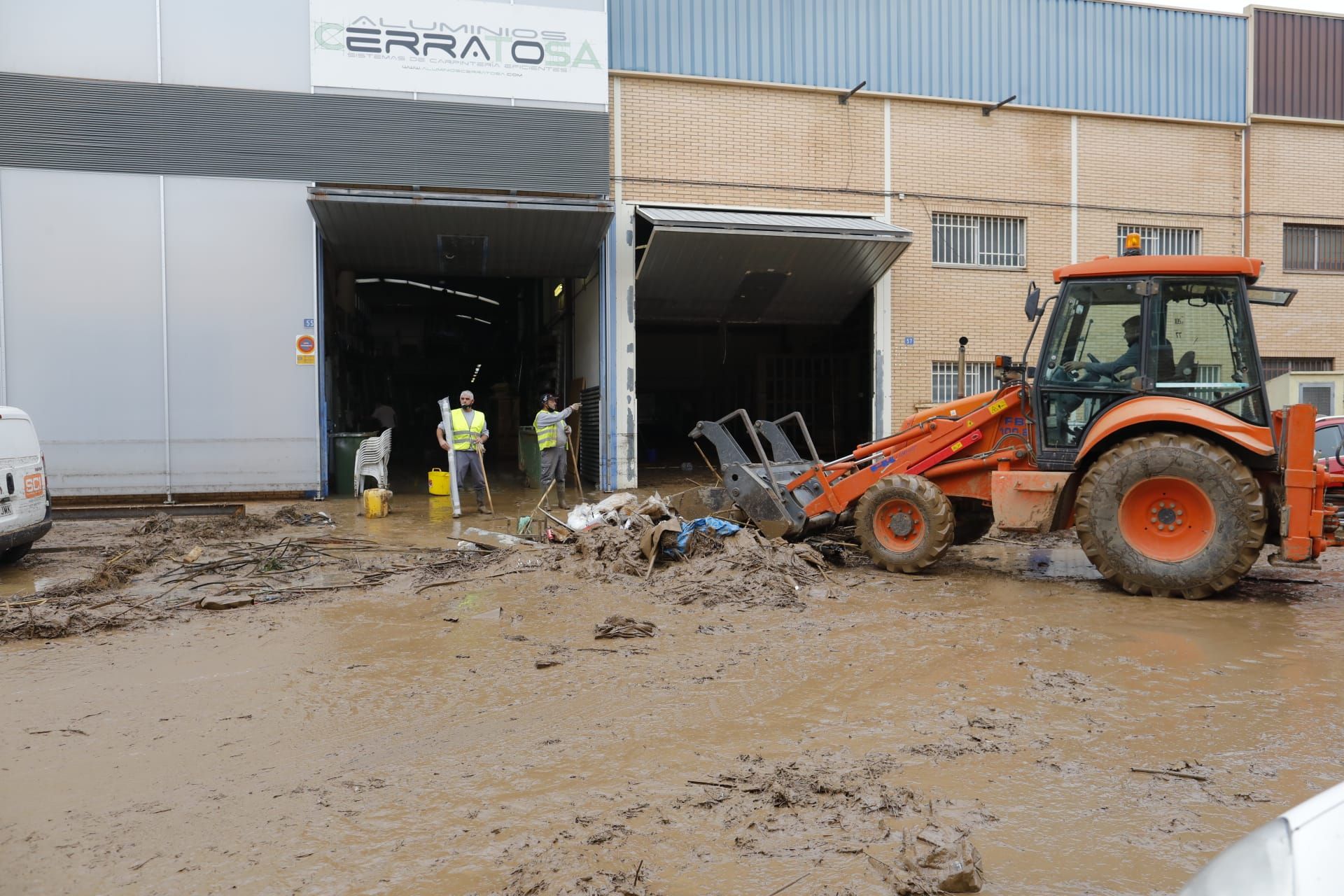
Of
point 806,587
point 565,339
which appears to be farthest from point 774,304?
point 806,587

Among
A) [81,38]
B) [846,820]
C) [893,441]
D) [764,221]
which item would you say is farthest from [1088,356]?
[81,38]

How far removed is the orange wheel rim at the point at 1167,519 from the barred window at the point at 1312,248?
13866 millimetres

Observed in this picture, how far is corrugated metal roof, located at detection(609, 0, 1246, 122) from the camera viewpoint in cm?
1506

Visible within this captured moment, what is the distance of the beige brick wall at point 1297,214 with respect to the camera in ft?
57.2

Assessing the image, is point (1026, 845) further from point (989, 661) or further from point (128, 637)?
point (128, 637)

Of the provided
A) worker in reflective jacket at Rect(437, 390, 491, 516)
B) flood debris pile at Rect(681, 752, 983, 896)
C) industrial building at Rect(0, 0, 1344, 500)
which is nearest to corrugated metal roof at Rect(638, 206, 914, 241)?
industrial building at Rect(0, 0, 1344, 500)

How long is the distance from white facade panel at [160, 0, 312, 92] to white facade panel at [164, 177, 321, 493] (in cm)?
154

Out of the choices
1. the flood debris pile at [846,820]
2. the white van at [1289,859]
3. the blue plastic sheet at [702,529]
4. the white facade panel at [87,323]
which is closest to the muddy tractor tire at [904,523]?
the blue plastic sheet at [702,529]

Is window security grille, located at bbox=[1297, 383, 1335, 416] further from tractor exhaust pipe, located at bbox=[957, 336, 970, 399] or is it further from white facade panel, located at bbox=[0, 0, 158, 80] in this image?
white facade panel, located at bbox=[0, 0, 158, 80]

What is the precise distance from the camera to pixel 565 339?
63.0ft

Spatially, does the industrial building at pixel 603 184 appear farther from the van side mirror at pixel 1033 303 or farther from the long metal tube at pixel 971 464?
the van side mirror at pixel 1033 303

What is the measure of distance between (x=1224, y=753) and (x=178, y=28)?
15.7 metres

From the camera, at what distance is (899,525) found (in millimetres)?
8234

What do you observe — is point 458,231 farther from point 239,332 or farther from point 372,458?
point 372,458
